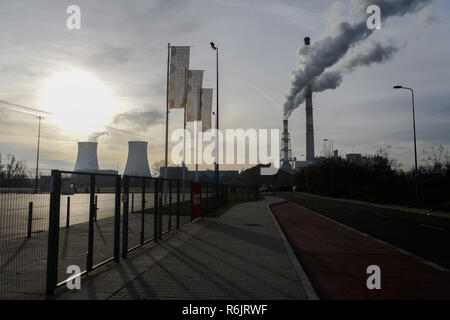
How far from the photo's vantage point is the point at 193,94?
26297 millimetres

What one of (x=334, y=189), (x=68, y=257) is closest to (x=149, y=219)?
(x=68, y=257)

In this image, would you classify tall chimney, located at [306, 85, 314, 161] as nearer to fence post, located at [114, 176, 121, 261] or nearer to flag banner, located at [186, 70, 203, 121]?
flag banner, located at [186, 70, 203, 121]

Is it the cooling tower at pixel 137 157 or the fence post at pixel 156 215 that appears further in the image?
the cooling tower at pixel 137 157

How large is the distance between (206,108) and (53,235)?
24099 mm

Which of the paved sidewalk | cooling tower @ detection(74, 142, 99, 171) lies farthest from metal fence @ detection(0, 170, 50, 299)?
cooling tower @ detection(74, 142, 99, 171)

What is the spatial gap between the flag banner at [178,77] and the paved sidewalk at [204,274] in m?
13.9

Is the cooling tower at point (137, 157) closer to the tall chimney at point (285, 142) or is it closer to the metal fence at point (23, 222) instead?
the tall chimney at point (285, 142)

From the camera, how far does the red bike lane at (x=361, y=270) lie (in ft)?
19.6

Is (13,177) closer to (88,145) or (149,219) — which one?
(149,219)

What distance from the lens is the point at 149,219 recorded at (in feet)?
39.3

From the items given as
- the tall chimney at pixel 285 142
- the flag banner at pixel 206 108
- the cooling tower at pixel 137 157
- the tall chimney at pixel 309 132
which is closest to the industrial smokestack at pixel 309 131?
the tall chimney at pixel 309 132

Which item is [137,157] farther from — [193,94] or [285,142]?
[285,142]

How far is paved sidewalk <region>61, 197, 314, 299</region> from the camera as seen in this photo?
570 centimetres

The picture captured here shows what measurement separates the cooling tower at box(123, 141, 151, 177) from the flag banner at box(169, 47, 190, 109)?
55.9 m
